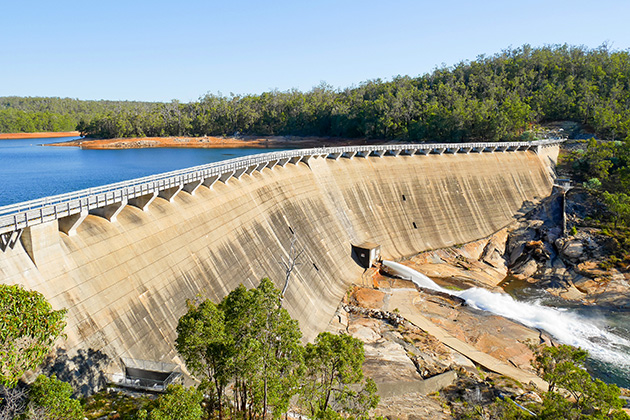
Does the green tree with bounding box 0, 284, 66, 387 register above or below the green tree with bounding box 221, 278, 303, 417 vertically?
above

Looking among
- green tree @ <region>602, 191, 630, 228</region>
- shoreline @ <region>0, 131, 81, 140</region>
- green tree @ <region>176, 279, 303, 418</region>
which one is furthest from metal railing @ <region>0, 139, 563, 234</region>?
shoreline @ <region>0, 131, 81, 140</region>

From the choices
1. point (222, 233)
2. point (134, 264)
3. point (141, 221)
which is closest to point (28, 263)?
point (134, 264)

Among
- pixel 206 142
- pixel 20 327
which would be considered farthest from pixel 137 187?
pixel 206 142

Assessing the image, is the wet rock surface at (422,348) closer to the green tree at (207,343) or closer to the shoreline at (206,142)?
the green tree at (207,343)

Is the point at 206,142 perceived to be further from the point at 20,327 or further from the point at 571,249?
the point at 20,327

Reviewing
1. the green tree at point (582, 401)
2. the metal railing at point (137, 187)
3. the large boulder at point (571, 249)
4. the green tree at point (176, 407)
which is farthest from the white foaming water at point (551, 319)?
the green tree at point (176, 407)

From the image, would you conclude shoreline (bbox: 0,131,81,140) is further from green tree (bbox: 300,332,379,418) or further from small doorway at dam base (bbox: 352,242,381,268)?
green tree (bbox: 300,332,379,418)
